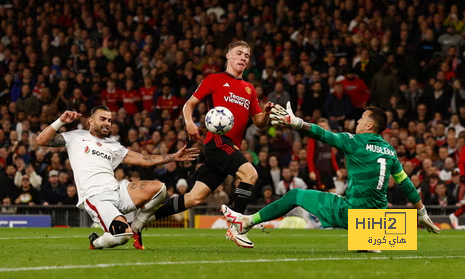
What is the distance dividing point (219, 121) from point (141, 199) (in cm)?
120

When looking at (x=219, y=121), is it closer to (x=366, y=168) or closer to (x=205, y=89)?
(x=205, y=89)

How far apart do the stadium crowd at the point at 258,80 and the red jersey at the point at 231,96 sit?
254 inches

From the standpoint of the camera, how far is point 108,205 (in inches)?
328

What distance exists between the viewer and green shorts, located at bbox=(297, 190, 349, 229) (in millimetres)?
7910

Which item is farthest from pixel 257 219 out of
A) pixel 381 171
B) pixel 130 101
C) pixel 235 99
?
pixel 130 101

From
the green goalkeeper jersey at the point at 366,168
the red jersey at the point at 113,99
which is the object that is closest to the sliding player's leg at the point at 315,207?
the green goalkeeper jersey at the point at 366,168

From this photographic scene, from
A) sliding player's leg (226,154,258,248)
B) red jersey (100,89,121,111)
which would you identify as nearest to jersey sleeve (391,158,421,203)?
sliding player's leg (226,154,258,248)

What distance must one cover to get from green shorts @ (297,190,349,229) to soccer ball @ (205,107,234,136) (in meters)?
1.35

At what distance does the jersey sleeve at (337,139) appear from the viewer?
7605 mm

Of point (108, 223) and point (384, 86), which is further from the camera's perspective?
point (384, 86)

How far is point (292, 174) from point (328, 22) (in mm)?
4988

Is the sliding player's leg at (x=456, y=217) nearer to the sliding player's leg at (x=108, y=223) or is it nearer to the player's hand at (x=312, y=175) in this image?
the player's hand at (x=312, y=175)

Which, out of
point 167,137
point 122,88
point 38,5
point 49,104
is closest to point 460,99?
point 167,137

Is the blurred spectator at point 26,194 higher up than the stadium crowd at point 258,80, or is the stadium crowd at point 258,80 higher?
the stadium crowd at point 258,80
